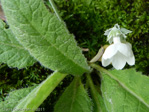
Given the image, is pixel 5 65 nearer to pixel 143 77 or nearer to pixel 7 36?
pixel 7 36

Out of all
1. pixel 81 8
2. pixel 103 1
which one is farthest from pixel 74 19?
pixel 103 1

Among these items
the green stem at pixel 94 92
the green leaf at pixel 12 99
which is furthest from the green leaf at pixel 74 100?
the green leaf at pixel 12 99

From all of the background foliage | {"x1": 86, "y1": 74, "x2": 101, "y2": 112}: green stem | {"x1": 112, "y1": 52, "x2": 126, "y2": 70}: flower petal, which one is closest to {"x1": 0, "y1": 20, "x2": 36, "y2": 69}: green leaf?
the background foliage

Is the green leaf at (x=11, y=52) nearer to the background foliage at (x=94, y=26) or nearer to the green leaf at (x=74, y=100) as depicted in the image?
the background foliage at (x=94, y=26)

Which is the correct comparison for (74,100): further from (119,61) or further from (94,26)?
(94,26)

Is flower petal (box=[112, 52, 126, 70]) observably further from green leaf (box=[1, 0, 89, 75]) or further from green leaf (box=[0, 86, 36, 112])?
green leaf (box=[0, 86, 36, 112])

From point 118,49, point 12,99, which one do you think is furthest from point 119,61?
point 12,99
